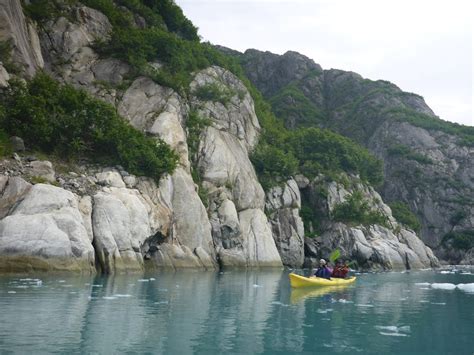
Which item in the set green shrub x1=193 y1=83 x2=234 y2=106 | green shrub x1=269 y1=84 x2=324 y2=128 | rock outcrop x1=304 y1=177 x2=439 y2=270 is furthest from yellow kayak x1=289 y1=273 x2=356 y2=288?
green shrub x1=269 y1=84 x2=324 y2=128

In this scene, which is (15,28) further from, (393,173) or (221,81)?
(393,173)

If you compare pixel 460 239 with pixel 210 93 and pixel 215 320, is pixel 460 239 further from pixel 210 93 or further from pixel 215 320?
pixel 215 320

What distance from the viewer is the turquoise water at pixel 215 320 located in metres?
11.7

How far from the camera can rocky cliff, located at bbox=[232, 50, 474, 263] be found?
8519 centimetres

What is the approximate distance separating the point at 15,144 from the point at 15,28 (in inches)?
507

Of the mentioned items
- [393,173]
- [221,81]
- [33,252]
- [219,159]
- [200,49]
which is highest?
[200,49]

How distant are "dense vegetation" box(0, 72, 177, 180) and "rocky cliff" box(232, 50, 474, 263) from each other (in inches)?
2442

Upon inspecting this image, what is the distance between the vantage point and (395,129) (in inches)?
4008

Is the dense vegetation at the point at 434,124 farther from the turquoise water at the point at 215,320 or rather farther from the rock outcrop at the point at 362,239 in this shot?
the turquoise water at the point at 215,320

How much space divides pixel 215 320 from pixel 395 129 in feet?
311

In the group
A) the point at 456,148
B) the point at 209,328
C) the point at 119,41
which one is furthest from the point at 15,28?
the point at 456,148

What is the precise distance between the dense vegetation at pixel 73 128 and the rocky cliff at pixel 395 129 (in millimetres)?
62028

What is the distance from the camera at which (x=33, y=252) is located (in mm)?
25641

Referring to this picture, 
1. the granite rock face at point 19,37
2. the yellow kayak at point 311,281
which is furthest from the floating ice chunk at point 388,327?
the granite rock face at point 19,37
